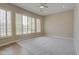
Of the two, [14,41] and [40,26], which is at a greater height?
[40,26]

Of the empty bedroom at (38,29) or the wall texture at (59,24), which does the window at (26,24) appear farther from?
the wall texture at (59,24)

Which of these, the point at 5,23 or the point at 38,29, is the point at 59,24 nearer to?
the point at 38,29

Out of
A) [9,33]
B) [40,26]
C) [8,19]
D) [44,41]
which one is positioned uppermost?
[8,19]

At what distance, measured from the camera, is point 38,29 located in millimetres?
2262

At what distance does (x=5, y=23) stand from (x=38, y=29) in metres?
0.76

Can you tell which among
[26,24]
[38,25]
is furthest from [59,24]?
[26,24]

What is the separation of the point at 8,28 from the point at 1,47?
438 mm

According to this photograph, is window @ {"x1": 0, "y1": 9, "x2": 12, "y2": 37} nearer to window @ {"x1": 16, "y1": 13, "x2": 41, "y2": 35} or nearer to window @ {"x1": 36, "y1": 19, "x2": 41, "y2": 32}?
window @ {"x1": 16, "y1": 13, "x2": 41, "y2": 35}

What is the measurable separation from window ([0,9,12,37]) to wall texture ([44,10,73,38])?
849 mm

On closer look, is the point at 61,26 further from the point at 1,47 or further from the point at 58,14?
the point at 1,47

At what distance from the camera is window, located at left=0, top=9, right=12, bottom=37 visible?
2.03 meters

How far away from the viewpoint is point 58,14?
223 centimetres
